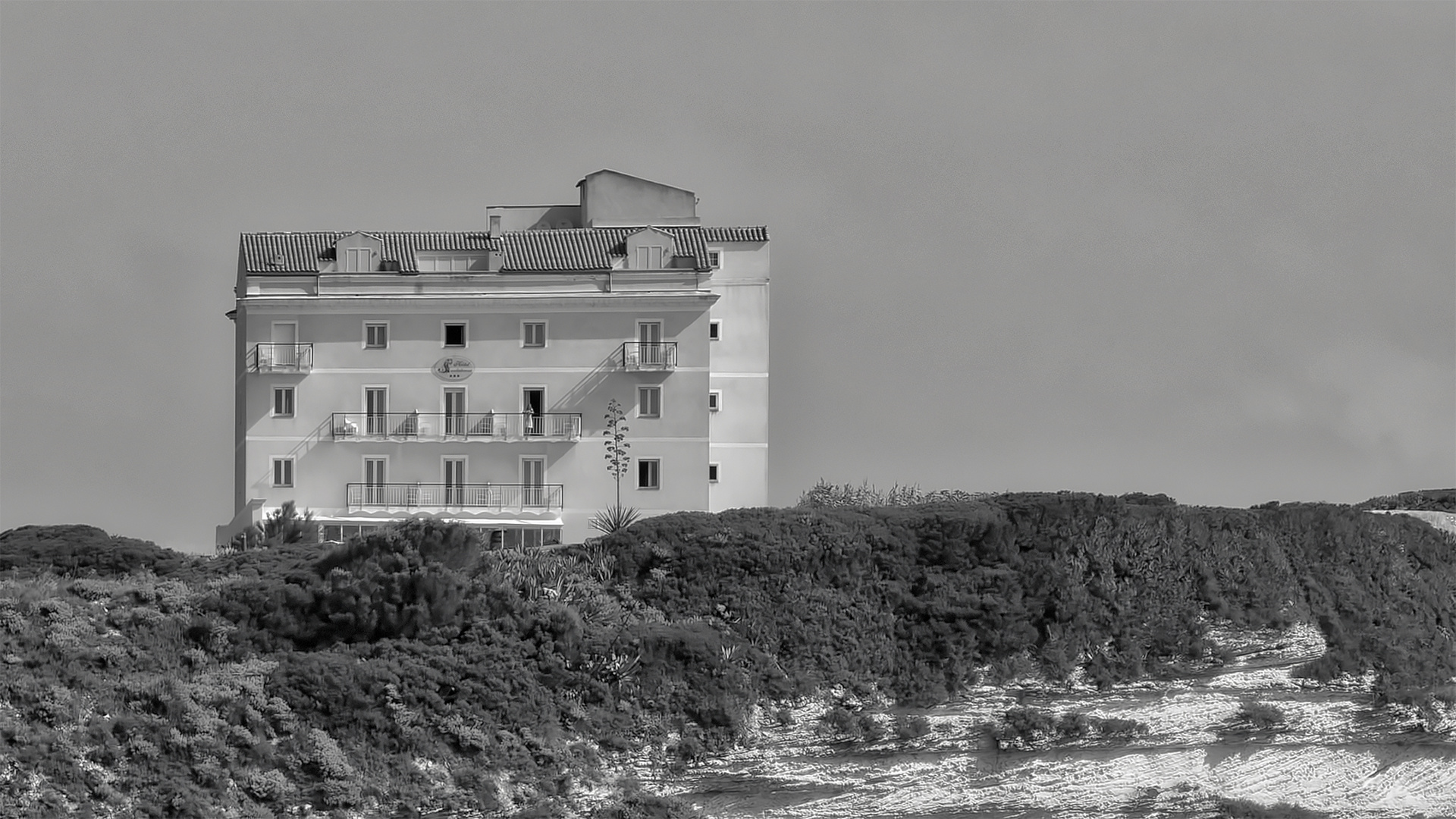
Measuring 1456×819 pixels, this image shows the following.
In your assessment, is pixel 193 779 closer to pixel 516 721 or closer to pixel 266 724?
pixel 266 724

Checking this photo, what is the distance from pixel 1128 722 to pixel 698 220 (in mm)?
30245

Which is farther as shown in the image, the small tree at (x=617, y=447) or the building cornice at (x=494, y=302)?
the building cornice at (x=494, y=302)

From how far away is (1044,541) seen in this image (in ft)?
105

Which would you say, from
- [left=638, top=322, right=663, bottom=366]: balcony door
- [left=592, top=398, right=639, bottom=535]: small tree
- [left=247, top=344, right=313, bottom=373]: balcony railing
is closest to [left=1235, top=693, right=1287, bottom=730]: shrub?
[left=592, top=398, right=639, bottom=535]: small tree

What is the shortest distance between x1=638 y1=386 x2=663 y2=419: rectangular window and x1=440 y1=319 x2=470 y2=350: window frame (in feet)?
15.9

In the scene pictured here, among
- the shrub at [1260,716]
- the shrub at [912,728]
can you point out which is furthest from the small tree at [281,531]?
the shrub at [1260,716]

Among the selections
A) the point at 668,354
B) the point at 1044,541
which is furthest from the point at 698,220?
the point at 1044,541

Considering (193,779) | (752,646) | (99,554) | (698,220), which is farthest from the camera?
(698,220)

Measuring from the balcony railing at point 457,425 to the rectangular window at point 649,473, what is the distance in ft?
6.21

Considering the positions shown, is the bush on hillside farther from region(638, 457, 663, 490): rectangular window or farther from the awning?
region(638, 457, 663, 490): rectangular window

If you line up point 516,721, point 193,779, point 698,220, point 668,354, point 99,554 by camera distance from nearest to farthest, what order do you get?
1. point 193,779
2. point 516,721
3. point 99,554
4. point 668,354
5. point 698,220

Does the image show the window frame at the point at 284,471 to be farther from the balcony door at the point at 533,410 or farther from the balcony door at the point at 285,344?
the balcony door at the point at 533,410

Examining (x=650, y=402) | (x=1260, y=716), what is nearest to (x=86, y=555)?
(x=1260, y=716)

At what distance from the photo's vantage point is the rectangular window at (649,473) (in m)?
52.3
